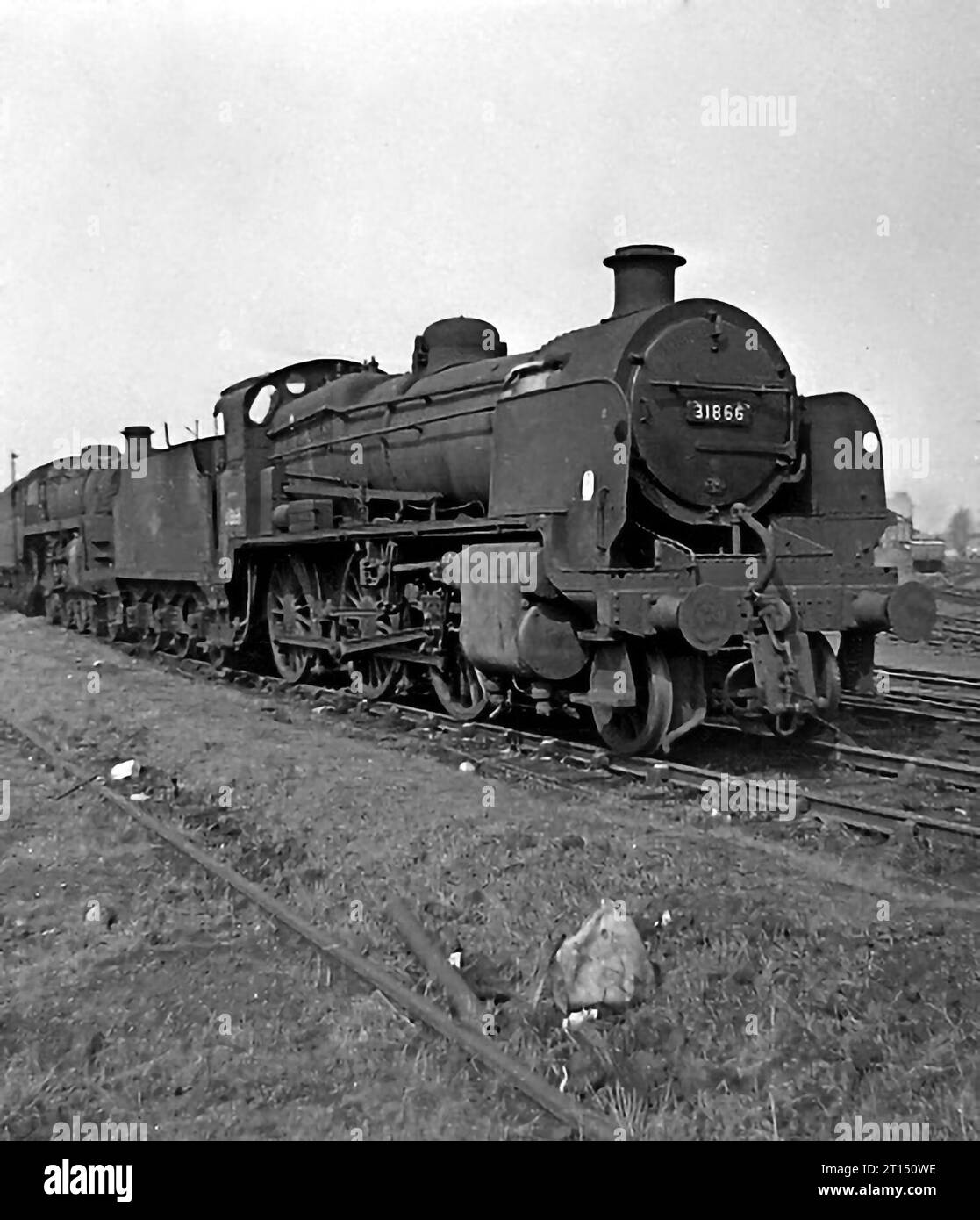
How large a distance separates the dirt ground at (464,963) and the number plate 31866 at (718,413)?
8.53ft

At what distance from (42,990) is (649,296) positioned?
603 cm

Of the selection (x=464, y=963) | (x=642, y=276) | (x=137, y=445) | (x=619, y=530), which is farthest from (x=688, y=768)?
(x=137, y=445)

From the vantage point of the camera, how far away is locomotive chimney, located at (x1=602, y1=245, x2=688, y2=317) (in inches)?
320

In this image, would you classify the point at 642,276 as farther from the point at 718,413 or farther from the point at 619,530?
the point at 619,530

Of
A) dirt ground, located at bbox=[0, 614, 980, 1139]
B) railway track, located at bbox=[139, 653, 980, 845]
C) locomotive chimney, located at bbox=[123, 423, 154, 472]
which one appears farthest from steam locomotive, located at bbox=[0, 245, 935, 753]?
locomotive chimney, located at bbox=[123, 423, 154, 472]

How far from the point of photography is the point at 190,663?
1427 centimetres

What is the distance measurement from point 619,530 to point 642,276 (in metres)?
2.04

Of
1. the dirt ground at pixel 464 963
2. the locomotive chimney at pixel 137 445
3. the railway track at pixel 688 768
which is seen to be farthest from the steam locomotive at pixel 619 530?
the locomotive chimney at pixel 137 445

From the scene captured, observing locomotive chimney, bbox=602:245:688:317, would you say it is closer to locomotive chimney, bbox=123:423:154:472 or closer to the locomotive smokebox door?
the locomotive smokebox door

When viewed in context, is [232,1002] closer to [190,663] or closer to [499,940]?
[499,940]

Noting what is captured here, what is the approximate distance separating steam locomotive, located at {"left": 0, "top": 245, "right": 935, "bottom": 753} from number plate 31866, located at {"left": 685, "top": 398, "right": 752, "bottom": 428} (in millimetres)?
15

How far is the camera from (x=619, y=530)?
732 cm

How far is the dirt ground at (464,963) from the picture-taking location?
3.26 m
